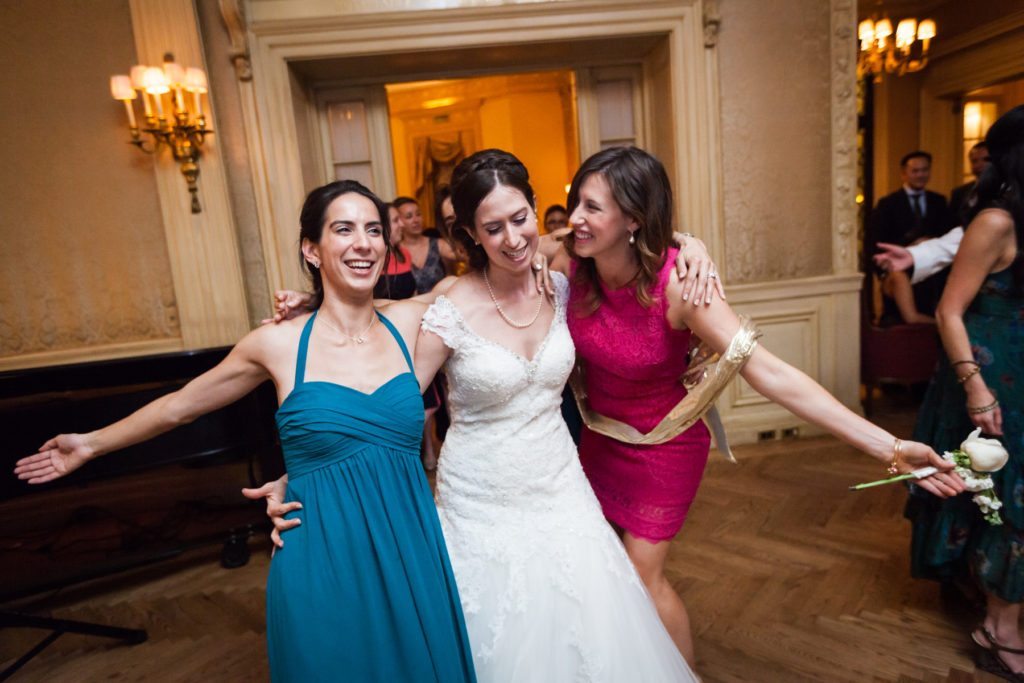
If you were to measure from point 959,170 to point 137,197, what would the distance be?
835 centimetres

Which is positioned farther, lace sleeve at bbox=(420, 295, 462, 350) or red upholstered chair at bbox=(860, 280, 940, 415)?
red upholstered chair at bbox=(860, 280, 940, 415)

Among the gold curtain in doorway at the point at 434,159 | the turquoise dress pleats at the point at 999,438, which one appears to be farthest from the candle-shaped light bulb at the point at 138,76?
the gold curtain in doorway at the point at 434,159

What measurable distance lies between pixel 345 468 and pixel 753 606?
6.26 feet

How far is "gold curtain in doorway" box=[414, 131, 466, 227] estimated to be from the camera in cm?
840

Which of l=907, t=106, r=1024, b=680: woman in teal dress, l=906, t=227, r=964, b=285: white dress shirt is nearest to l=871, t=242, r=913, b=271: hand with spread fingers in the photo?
l=906, t=227, r=964, b=285: white dress shirt

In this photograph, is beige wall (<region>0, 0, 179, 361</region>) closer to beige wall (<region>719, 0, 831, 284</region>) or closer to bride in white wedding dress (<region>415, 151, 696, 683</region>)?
bride in white wedding dress (<region>415, 151, 696, 683</region>)

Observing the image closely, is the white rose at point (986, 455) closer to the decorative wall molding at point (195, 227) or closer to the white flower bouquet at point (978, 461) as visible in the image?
the white flower bouquet at point (978, 461)

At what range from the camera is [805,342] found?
14.7 feet

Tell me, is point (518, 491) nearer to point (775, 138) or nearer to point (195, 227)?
point (195, 227)

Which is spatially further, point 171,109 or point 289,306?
point 171,109

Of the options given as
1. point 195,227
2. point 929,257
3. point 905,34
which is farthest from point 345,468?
point 905,34

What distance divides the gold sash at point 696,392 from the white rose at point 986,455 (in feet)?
1.80

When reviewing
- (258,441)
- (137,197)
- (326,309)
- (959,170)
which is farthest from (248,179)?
(959,170)

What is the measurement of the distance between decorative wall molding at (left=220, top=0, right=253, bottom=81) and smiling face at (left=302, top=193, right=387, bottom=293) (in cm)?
289
